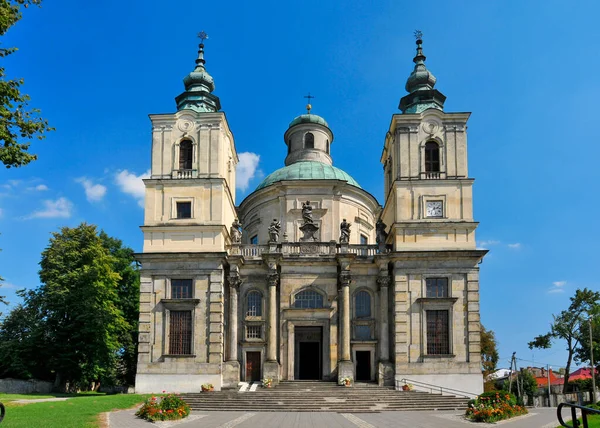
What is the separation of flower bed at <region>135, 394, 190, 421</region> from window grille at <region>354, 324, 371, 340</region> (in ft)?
44.4

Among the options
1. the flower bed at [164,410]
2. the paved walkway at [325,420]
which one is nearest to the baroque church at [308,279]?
the paved walkway at [325,420]

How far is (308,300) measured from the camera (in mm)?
37688

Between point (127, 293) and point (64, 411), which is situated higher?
point (127, 293)

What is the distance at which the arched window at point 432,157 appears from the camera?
1513 inches

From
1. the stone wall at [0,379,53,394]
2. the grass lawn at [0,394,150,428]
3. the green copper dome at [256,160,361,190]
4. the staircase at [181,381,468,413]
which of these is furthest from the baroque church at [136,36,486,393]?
the stone wall at [0,379,53,394]

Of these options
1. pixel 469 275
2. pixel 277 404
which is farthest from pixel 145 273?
pixel 469 275

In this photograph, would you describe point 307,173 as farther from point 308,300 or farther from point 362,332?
point 362,332

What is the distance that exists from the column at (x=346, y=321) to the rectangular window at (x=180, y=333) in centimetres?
851

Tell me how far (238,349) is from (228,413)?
9087 mm

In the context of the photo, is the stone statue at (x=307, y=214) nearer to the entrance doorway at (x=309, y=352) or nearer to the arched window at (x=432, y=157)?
the entrance doorway at (x=309, y=352)

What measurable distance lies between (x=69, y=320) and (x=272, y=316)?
45.6ft

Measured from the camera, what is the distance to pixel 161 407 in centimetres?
2559

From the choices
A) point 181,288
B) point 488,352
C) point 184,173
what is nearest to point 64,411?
point 181,288

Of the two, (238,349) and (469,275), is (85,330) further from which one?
(469,275)
